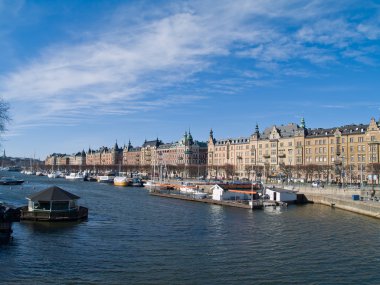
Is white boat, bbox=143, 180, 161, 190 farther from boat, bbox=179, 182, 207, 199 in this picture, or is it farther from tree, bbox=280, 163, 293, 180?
tree, bbox=280, 163, 293, 180

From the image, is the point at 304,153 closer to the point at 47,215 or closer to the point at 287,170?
the point at 287,170

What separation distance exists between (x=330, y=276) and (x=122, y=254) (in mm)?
15426

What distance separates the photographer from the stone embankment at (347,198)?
2405 inches

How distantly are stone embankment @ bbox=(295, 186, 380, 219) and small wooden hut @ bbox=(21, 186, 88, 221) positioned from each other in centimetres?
3962


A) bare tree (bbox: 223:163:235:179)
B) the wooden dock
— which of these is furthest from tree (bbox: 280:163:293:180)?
the wooden dock

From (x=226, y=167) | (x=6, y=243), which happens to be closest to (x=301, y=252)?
(x=6, y=243)

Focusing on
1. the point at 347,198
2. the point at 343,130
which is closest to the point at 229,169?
the point at 343,130

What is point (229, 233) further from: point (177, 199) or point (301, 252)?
point (177, 199)

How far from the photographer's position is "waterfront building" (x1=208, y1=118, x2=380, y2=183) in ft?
377

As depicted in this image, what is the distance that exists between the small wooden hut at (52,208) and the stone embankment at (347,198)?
3962 cm

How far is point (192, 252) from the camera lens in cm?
3441

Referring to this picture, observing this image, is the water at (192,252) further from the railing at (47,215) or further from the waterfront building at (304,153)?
the waterfront building at (304,153)

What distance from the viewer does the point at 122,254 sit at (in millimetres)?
33344

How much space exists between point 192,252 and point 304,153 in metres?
108
